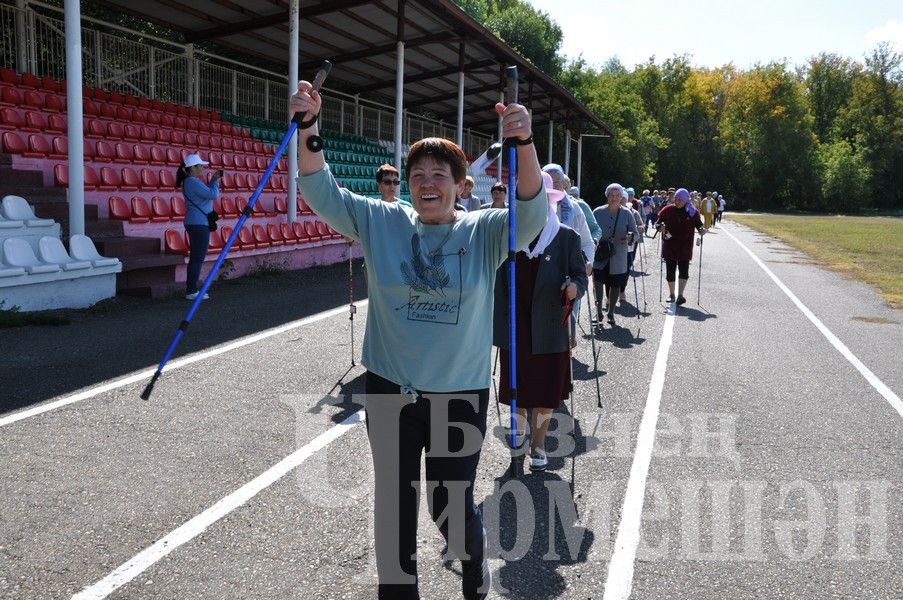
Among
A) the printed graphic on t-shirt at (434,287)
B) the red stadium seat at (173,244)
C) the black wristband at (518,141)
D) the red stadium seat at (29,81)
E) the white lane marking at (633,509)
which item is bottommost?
the white lane marking at (633,509)

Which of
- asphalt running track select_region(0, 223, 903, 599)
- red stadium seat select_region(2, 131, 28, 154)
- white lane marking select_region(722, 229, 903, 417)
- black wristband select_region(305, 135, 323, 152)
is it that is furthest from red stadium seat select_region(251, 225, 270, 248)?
black wristband select_region(305, 135, 323, 152)

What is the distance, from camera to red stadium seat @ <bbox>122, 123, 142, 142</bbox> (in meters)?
15.1

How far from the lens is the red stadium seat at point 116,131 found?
48.4 feet

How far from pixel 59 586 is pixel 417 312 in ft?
6.88

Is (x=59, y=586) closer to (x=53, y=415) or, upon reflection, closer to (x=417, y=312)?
(x=417, y=312)

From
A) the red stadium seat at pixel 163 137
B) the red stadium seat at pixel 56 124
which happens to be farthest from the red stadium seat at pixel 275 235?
the red stadium seat at pixel 56 124

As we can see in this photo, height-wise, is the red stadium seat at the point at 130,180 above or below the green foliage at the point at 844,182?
below

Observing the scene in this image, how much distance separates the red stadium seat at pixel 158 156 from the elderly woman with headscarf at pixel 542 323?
1151 cm

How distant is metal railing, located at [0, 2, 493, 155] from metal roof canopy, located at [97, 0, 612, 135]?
2.53 ft

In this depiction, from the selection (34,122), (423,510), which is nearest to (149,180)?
(34,122)

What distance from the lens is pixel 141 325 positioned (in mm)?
9266

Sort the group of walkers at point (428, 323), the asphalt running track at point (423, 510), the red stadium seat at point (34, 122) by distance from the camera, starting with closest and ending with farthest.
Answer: the group of walkers at point (428, 323) → the asphalt running track at point (423, 510) → the red stadium seat at point (34, 122)

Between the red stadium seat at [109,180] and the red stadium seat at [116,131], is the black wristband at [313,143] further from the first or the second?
the red stadium seat at [116,131]

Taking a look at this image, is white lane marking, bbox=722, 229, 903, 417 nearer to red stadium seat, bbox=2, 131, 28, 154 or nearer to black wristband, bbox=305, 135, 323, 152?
black wristband, bbox=305, 135, 323, 152
